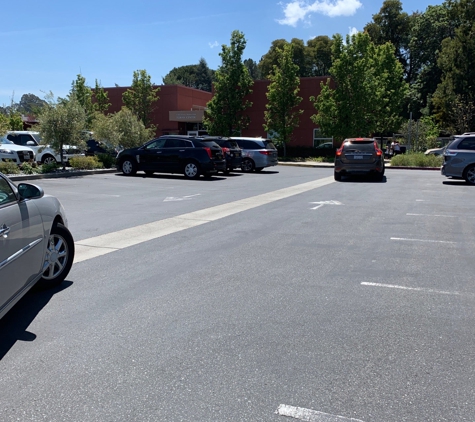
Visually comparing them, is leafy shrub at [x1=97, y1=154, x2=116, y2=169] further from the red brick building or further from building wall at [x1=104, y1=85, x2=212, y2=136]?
building wall at [x1=104, y1=85, x2=212, y2=136]

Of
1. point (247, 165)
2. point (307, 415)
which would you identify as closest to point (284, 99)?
point (247, 165)

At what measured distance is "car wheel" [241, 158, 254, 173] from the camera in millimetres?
25234

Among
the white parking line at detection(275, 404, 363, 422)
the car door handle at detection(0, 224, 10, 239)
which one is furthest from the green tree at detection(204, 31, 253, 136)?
the white parking line at detection(275, 404, 363, 422)

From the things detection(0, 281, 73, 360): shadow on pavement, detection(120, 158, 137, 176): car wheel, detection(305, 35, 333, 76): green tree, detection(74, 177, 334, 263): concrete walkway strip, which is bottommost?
detection(0, 281, 73, 360): shadow on pavement

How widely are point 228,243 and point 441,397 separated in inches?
197

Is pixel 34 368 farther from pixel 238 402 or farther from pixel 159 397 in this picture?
pixel 238 402

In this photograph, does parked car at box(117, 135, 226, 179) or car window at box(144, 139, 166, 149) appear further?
car window at box(144, 139, 166, 149)

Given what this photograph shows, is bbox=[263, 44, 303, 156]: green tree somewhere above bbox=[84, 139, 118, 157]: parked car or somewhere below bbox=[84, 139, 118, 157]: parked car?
above

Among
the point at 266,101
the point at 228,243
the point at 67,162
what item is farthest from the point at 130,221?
the point at 266,101

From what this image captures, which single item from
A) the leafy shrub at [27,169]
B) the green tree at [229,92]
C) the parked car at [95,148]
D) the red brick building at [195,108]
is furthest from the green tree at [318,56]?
the leafy shrub at [27,169]

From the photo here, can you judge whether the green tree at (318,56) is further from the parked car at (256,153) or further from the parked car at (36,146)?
the parked car at (36,146)

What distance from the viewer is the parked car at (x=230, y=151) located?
896 inches

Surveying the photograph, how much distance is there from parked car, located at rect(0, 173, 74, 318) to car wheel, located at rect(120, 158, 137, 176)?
1598cm

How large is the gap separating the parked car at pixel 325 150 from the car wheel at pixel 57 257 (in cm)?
3318
